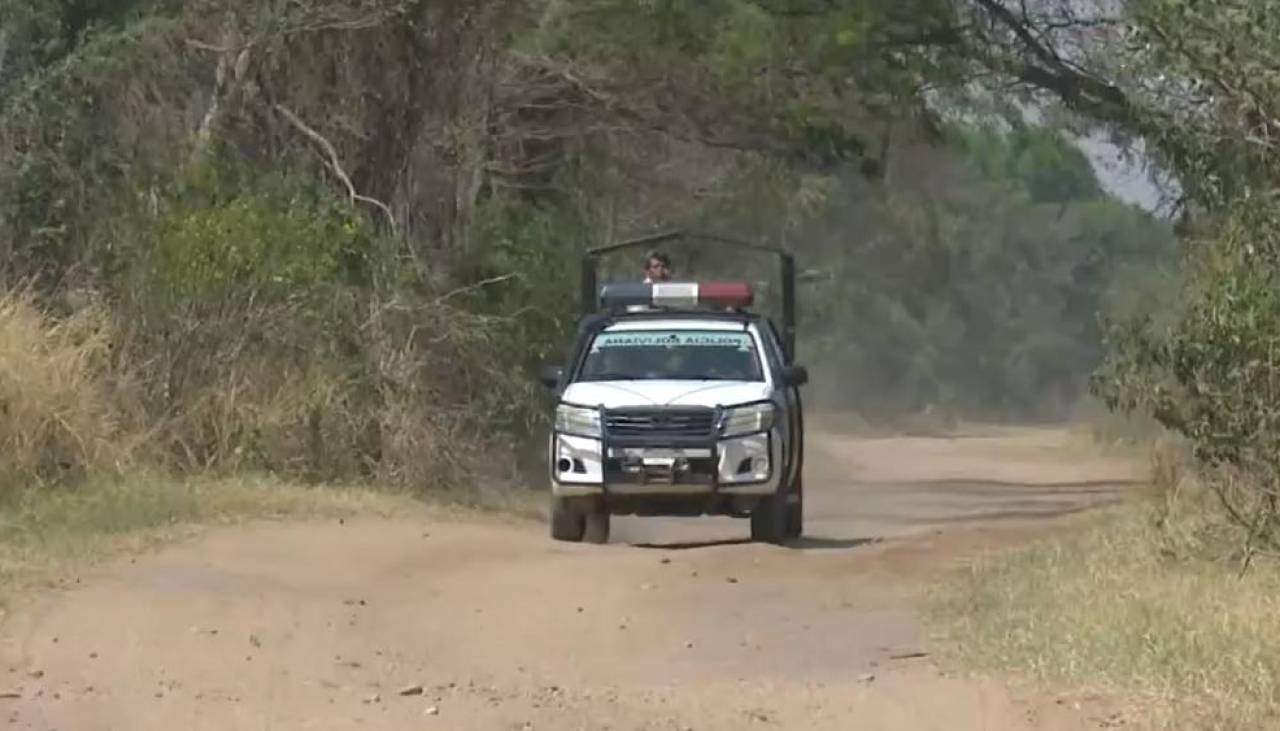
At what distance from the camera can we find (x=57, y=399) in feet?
57.3

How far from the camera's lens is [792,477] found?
1797 cm

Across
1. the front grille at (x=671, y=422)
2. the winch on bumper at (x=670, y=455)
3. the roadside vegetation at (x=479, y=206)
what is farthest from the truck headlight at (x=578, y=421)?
the roadside vegetation at (x=479, y=206)

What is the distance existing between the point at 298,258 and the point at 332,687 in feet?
36.3

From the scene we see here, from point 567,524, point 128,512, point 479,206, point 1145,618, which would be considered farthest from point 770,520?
point 479,206

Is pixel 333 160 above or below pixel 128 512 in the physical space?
above

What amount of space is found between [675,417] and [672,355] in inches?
39.7

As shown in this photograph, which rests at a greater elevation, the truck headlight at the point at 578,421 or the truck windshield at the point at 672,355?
the truck windshield at the point at 672,355

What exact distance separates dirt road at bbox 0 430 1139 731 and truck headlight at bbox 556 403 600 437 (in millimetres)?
835

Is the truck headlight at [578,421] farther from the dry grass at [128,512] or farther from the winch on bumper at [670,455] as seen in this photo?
the dry grass at [128,512]

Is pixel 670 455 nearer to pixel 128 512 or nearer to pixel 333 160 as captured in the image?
pixel 128 512

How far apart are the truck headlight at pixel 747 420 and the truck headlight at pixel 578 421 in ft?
3.03

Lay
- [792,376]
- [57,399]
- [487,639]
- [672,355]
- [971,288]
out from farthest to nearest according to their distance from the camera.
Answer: [971,288]
[672,355]
[792,376]
[57,399]
[487,639]

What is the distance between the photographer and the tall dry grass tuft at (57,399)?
1698 centimetres

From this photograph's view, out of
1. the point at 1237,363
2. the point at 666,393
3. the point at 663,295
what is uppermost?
the point at 1237,363
